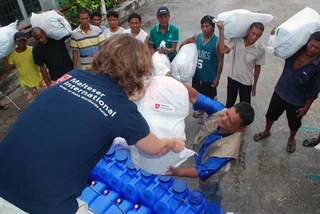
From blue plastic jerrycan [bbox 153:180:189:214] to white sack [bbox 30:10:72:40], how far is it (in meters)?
2.60

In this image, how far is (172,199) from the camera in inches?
75.9

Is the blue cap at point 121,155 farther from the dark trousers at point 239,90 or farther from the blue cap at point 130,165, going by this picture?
the dark trousers at point 239,90

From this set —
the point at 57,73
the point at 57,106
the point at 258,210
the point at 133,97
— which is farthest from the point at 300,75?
the point at 57,73

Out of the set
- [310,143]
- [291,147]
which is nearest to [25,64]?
[291,147]

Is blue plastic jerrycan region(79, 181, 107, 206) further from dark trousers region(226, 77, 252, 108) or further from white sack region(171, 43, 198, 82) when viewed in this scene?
dark trousers region(226, 77, 252, 108)

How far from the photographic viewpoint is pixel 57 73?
12.3 ft

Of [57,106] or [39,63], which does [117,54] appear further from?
[39,63]

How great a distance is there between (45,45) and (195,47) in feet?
6.74

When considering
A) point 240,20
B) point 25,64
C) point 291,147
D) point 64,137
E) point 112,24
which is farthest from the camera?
point 112,24

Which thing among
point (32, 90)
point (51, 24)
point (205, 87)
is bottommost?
point (32, 90)

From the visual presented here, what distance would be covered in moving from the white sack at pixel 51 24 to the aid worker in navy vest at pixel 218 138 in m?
2.32

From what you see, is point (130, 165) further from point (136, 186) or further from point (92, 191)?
point (92, 191)

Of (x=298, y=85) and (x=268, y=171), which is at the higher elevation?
(x=298, y=85)

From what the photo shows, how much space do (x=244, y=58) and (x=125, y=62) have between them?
7.25 feet
